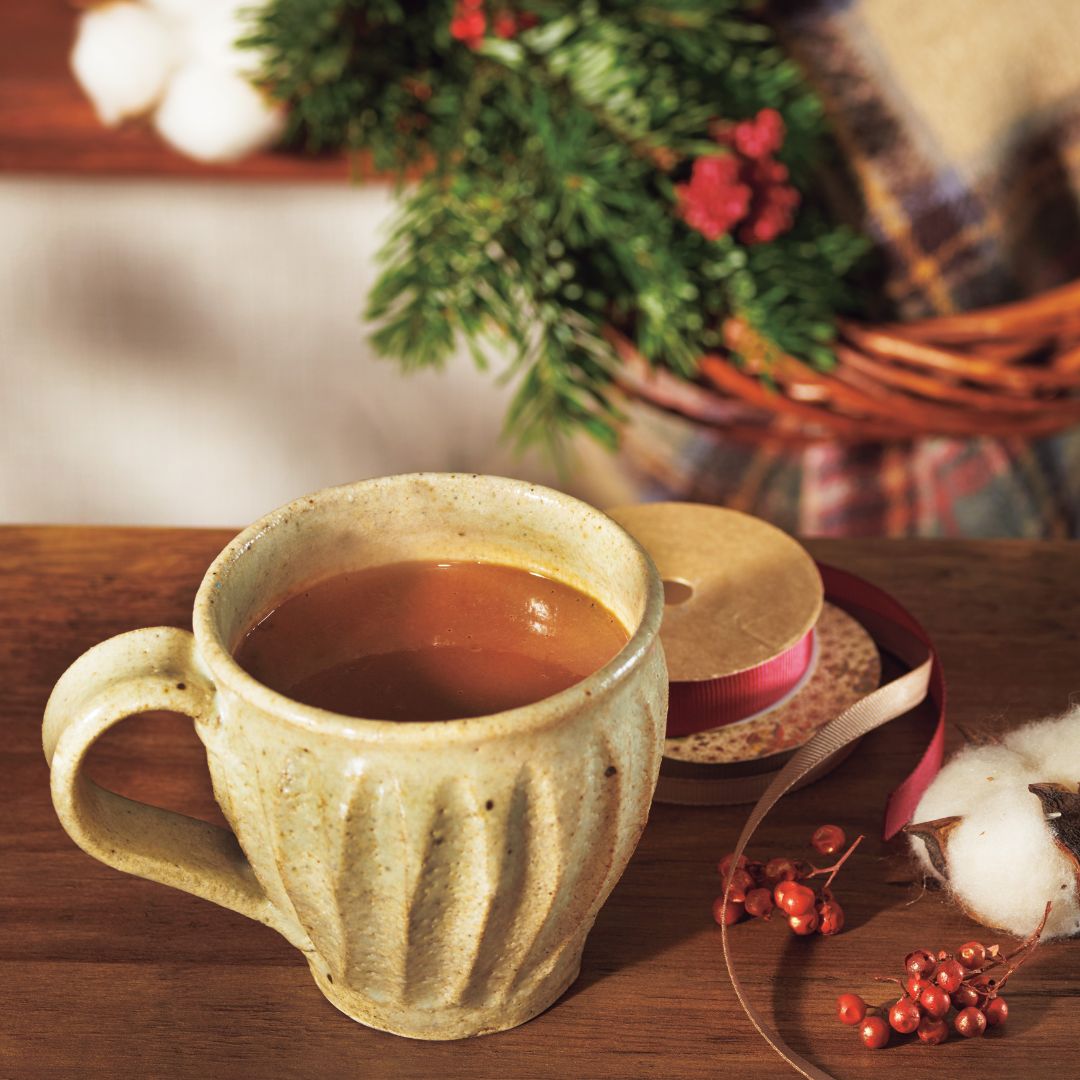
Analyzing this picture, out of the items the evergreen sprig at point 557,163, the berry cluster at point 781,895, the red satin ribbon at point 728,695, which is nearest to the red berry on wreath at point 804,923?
the berry cluster at point 781,895

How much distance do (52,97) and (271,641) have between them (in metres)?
1.29

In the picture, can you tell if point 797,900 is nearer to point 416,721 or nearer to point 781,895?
point 781,895

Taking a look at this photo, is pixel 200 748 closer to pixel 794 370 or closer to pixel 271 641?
pixel 271 641

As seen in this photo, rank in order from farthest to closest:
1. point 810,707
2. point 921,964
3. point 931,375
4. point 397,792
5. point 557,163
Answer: point 931,375 → point 557,163 → point 810,707 → point 921,964 → point 397,792

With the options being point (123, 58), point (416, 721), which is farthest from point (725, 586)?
point (123, 58)

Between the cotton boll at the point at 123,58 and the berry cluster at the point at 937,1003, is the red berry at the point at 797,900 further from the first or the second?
the cotton boll at the point at 123,58

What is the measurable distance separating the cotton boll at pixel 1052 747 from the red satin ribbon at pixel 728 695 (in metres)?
0.10

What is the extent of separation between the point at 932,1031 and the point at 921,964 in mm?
28

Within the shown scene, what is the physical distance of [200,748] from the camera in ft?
2.07

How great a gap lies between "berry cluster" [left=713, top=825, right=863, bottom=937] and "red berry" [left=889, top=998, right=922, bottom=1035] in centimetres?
5

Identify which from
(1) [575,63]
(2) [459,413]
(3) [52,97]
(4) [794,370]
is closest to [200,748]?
(1) [575,63]

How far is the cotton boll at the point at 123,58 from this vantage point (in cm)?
135

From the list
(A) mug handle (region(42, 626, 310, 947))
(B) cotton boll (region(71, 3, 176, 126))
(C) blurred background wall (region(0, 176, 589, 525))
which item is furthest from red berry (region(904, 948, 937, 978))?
(B) cotton boll (region(71, 3, 176, 126))

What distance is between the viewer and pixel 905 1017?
481 millimetres
